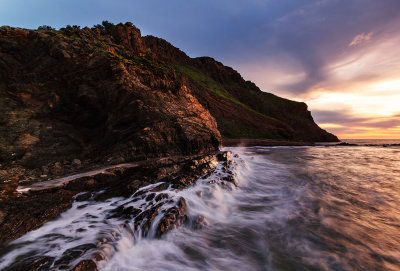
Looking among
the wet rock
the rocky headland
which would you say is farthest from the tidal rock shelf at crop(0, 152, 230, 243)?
the wet rock

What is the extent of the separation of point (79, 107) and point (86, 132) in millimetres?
1350

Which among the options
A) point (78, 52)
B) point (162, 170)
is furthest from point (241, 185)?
point (78, 52)

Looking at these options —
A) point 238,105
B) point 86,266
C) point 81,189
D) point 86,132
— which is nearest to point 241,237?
point 86,266

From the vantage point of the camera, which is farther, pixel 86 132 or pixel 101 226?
pixel 86 132

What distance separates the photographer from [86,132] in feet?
28.5

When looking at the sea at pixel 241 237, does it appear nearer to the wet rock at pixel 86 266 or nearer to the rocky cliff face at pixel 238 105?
the wet rock at pixel 86 266

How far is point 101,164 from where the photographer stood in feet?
20.8

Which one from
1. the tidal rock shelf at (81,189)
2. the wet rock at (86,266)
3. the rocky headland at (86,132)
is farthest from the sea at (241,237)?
the rocky headland at (86,132)

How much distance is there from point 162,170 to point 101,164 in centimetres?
264

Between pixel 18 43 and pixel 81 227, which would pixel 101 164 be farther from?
pixel 18 43

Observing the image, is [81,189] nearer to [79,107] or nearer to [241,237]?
[241,237]

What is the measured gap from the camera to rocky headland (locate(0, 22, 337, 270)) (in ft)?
12.7

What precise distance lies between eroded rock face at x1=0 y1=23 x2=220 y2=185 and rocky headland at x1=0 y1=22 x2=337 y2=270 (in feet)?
0.13

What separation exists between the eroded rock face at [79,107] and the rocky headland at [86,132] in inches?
1.5
